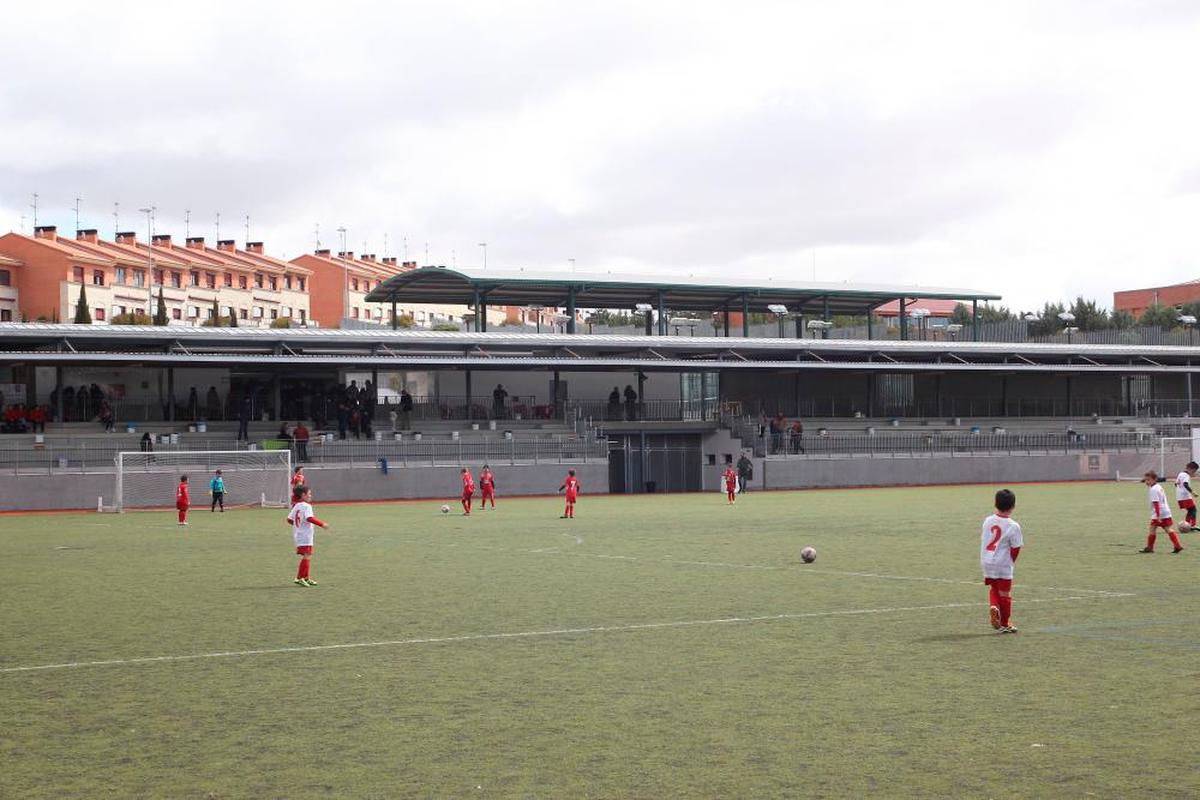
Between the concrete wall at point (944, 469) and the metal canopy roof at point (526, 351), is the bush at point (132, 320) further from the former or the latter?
the concrete wall at point (944, 469)

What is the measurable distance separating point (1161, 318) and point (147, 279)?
7924cm

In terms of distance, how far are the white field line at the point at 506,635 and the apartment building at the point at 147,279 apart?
242 feet

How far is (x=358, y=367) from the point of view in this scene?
2389 inches

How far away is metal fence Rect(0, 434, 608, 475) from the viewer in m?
48.4

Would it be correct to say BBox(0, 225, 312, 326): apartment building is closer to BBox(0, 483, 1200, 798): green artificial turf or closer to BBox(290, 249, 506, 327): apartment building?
BBox(290, 249, 506, 327): apartment building

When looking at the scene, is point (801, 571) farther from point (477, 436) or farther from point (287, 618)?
point (477, 436)

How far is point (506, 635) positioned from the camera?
Result: 48.4 ft

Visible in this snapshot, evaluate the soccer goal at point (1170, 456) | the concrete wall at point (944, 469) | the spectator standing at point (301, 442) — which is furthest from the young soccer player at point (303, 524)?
the soccer goal at point (1170, 456)

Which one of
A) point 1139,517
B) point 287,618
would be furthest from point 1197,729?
point 1139,517

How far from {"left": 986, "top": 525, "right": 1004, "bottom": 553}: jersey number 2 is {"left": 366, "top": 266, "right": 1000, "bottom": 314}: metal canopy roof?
5261 centimetres

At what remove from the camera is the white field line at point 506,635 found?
1317 cm

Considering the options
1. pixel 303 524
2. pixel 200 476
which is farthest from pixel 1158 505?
pixel 200 476

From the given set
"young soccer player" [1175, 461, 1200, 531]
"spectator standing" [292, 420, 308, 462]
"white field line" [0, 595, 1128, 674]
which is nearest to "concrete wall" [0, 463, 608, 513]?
"spectator standing" [292, 420, 308, 462]

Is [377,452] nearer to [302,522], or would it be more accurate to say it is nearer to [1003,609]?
[302,522]
